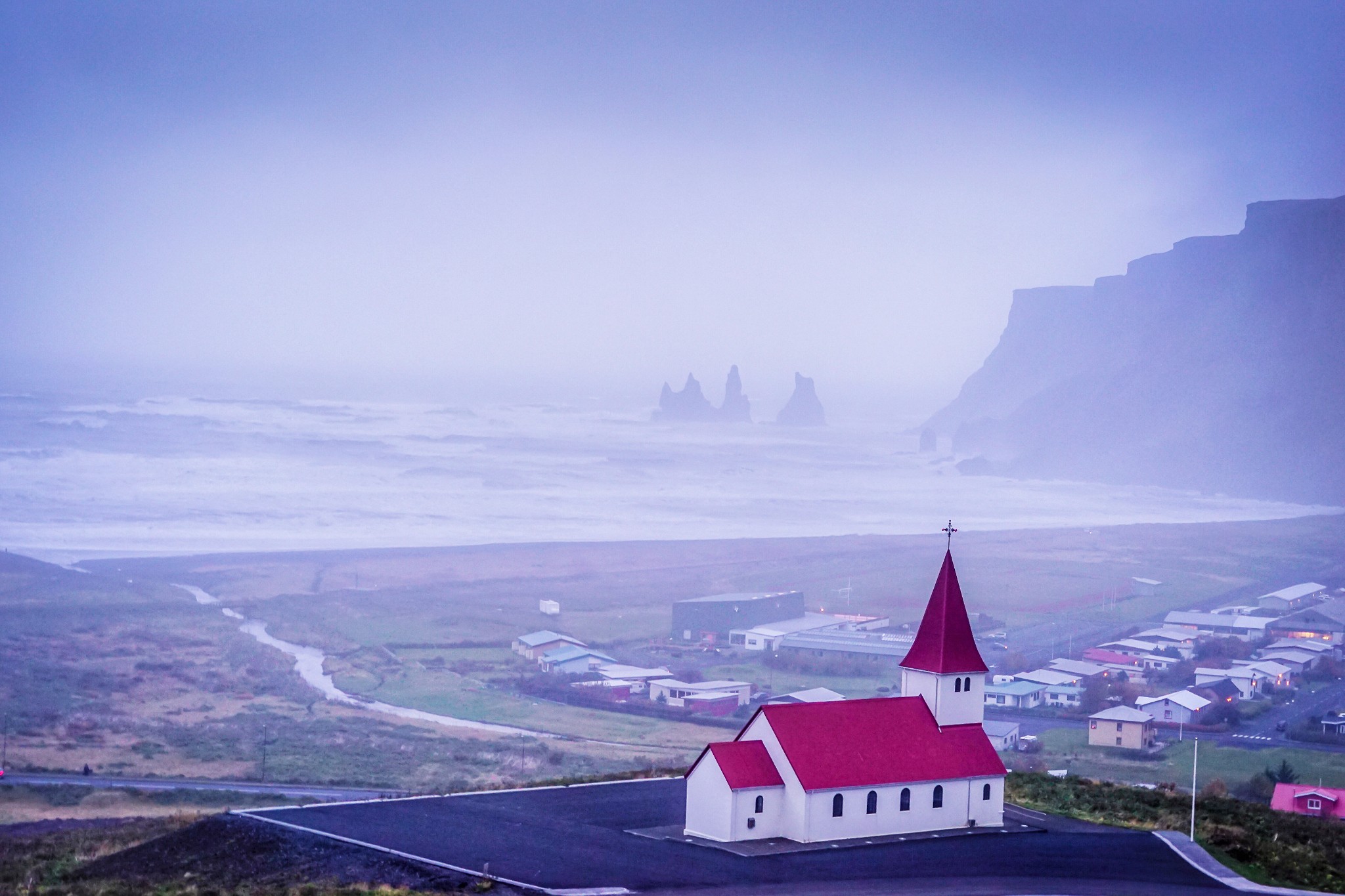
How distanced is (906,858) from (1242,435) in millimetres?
104202

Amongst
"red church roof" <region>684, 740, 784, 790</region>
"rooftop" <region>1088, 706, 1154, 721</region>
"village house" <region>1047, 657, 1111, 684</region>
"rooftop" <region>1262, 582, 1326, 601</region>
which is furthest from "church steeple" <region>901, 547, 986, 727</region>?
"rooftop" <region>1262, 582, 1326, 601</region>

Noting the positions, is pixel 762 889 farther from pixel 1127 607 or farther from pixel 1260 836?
pixel 1127 607

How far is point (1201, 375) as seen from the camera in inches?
5266

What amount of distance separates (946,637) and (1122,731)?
25.8 meters

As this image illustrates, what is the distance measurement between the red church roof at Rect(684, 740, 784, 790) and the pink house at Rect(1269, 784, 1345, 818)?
1718 cm

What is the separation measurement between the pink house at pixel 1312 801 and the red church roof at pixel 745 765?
56.4 feet

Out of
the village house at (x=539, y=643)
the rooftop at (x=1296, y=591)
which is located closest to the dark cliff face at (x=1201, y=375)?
the rooftop at (x=1296, y=591)

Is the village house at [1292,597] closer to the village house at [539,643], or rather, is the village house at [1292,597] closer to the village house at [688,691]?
the village house at [688,691]

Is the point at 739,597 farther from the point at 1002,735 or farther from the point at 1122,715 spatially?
the point at 1002,735

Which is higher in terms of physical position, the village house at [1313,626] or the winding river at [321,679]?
the village house at [1313,626]

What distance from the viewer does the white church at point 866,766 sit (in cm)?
2961

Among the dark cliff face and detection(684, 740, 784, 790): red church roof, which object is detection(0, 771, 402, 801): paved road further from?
the dark cliff face

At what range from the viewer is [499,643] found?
7244 cm

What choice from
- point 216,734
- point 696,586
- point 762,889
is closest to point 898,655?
point 696,586
